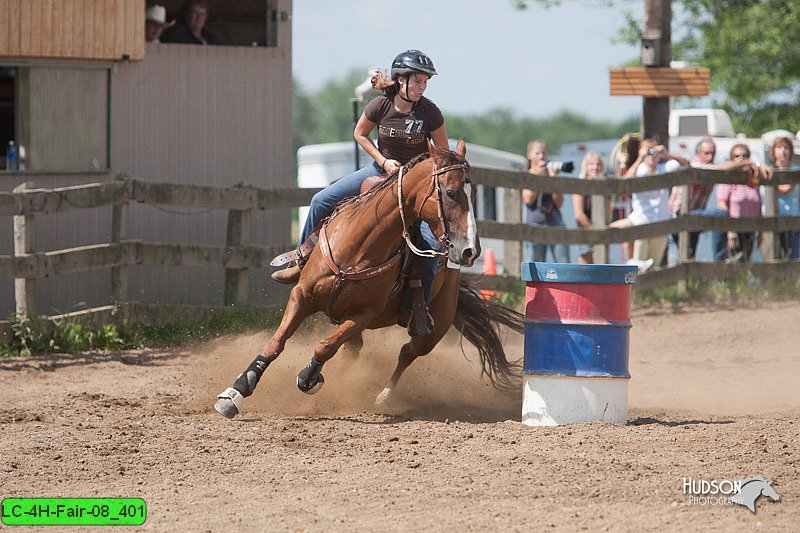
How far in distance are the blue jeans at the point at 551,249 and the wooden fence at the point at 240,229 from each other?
0.33 m

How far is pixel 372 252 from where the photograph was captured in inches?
292

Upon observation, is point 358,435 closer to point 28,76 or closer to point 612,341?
point 612,341

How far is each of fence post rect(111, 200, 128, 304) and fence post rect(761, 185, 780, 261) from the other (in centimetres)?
866

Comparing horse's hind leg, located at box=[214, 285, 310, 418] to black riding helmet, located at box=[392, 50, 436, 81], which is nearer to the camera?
horse's hind leg, located at box=[214, 285, 310, 418]

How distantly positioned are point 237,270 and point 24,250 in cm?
229

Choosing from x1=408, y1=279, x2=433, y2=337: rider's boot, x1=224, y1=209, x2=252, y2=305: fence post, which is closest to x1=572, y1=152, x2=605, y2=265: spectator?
x1=224, y1=209, x2=252, y2=305: fence post

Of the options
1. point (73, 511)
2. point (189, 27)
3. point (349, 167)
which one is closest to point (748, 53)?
point (349, 167)

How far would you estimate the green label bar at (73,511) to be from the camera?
5242mm

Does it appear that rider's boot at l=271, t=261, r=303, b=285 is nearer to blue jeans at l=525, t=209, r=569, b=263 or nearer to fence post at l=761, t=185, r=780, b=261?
blue jeans at l=525, t=209, r=569, b=263

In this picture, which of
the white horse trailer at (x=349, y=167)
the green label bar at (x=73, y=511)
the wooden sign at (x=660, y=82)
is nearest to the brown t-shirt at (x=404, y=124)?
the green label bar at (x=73, y=511)

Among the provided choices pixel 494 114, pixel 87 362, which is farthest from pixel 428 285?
pixel 494 114

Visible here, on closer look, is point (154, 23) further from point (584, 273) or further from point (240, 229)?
point (584, 273)

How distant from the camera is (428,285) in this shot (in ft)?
26.1

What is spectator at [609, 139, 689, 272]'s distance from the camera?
49.5 ft
